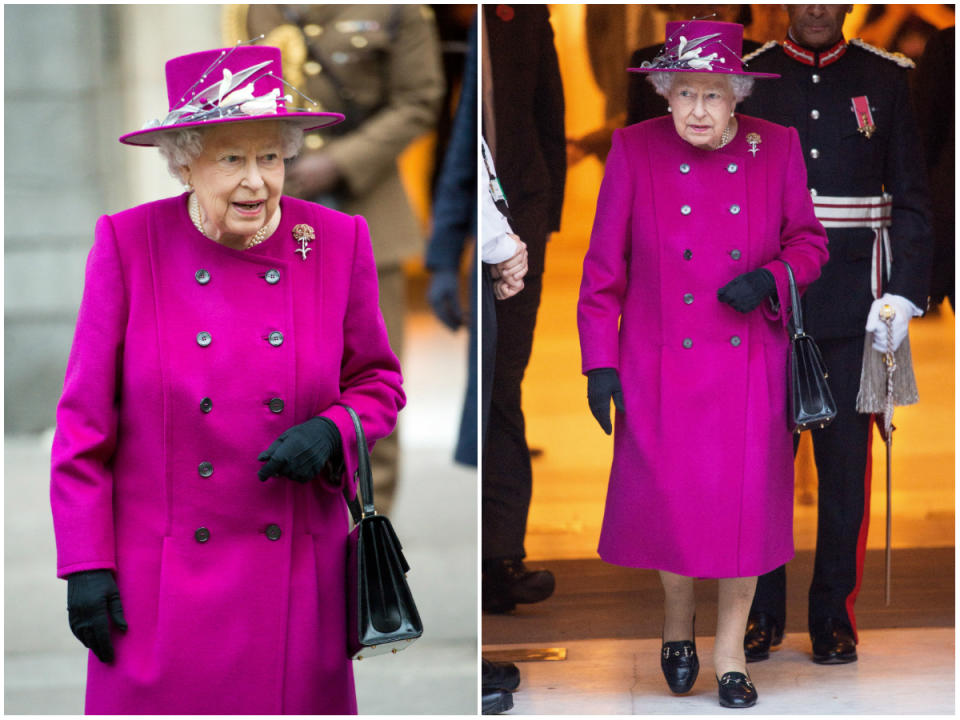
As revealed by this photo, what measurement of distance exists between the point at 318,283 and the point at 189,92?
20.7 inches

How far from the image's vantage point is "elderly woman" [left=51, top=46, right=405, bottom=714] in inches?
117

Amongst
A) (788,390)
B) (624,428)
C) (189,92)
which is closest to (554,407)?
(624,428)

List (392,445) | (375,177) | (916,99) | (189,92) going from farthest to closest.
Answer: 1. (392,445)
2. (375,177)
3. (916,99)
4. (189,92)

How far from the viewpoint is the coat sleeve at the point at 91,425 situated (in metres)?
2.92

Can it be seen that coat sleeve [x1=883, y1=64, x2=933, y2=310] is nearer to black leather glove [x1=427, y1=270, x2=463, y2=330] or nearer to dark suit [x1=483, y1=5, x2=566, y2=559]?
dark suit [x1=483, y1=5, x2=566, y2=559]

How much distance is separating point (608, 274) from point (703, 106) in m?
0.55

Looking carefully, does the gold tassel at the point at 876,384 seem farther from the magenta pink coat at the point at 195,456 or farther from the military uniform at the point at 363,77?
the magenta pink coat at the point at 195,456

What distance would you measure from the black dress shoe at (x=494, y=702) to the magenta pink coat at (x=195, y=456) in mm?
1062

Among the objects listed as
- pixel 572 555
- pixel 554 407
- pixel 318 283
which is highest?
pixel 318 283

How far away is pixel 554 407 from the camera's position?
14.2 feet

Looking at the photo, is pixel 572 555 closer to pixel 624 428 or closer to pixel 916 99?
pixel 624 428

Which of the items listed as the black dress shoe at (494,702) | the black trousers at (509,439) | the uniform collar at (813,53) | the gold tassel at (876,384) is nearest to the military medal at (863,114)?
the uniform collar at (813,53)

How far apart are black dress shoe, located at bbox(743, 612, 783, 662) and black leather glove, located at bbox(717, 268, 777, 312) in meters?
1.13

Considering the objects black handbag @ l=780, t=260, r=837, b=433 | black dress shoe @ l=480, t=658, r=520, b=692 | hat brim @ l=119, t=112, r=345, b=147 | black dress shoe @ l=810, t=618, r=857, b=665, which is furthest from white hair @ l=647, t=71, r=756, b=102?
black dress shoe @ l=480, t=658, r=520, b=692
